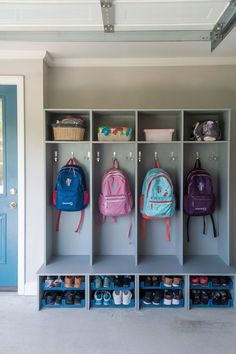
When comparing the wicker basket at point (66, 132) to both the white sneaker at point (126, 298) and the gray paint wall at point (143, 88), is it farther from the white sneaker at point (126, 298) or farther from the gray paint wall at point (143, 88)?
the white sneaker at point (126, 298)

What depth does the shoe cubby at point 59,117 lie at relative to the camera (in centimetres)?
272

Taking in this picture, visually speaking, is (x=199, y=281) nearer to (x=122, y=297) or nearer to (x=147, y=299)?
(x=147, y=299)

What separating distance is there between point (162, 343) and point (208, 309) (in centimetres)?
71

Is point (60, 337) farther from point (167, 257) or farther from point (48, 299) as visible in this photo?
point (167, 257)

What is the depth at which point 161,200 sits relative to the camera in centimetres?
270

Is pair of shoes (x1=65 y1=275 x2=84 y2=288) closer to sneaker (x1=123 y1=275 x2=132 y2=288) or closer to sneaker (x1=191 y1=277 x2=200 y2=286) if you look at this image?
sneaker (x1=123 y1=275 x2=132 y2=288)

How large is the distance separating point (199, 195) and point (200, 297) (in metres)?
0.97

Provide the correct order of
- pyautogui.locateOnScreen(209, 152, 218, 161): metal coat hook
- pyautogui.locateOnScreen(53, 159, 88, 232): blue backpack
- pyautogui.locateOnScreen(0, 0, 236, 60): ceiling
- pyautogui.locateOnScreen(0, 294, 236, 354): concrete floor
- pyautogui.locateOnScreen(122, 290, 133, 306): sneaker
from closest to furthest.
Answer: pyautogui.locateOnScreen(0, 0, 236, 60): ceiling, pyautogui.locateOnScreen(0, 294, 236, 354): concrete floor, pyautogui.locateOnScreen(122, 290, 133, 306): sneaker, pyautogui.locateOnScreen(53, 159, 88, 232): blue backpack, pyautogui.locateOnScreen(209, 152, 218, 161): metal coat hook

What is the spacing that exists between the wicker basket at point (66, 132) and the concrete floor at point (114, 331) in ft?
5.31

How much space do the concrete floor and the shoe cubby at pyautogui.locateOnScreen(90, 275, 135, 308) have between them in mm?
70

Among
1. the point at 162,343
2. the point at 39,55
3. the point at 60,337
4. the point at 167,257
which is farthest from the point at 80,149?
the point at 162,343

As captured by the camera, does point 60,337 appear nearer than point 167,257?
Yes

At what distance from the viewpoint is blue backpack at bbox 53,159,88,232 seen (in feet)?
8.99

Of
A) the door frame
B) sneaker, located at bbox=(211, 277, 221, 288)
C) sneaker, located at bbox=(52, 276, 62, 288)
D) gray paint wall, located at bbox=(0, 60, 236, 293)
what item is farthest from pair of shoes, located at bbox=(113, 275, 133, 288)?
gray paint wall, located at bbox=(0, 60, 236, 293)
